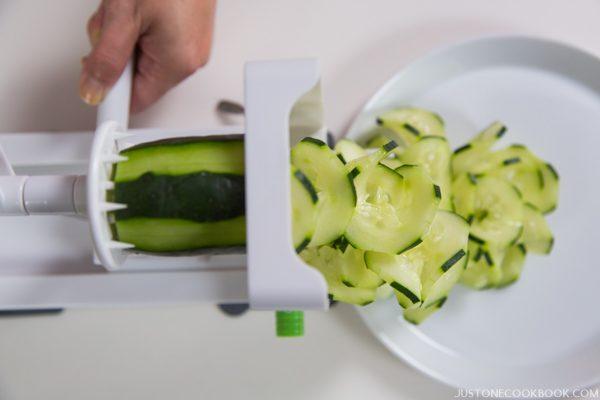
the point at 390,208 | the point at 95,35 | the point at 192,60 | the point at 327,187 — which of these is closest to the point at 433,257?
the point at 390,208

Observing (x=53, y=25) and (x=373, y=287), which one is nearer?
(x=373, y=287)

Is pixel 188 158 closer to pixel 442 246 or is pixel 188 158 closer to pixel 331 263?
pixel 331 263

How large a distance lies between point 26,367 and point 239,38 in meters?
0.65

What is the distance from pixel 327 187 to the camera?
39 centimetres

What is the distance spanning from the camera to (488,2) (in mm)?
887

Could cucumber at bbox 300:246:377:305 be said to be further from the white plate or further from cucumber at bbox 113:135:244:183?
the white plate

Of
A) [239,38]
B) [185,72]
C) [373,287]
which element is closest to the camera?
[373,287]

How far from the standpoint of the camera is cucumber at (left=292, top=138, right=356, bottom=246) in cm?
39

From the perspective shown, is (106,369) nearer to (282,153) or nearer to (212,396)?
(212,396)

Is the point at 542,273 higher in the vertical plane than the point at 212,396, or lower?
higher

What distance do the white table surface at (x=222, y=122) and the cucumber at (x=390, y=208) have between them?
40 centimetres

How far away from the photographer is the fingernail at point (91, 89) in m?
0.65

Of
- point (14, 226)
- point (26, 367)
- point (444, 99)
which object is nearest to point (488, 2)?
point (444, 99)

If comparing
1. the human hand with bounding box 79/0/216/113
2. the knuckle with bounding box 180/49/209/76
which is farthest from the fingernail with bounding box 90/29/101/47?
the knuckle with bounding box 180/49/209/76
